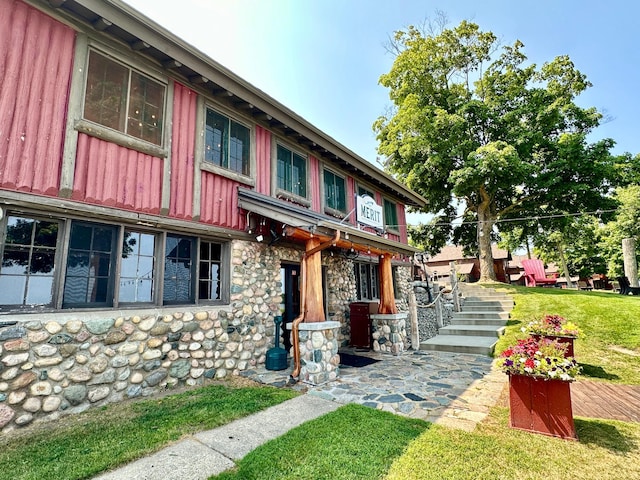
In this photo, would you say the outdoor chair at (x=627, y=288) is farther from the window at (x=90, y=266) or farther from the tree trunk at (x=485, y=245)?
the window at (x=90, y=266)

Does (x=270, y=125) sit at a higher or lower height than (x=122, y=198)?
higher

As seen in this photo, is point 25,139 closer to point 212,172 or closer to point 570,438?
point 212,172

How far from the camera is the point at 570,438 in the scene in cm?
338

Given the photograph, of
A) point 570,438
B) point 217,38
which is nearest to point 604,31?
point 217,38

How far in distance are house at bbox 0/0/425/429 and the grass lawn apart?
77 cm

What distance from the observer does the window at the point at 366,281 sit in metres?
10.6

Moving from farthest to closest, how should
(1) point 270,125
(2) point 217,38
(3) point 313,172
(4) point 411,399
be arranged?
(3) point 313,172, (1) point 270,125, (2) point 217,38, (4) point 411,399

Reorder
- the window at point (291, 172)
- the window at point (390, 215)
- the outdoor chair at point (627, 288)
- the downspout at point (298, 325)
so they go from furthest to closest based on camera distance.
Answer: the outdoor chair at point (627, 288), the window at point (390, 215), the window at point (291, 172), the downspout at point (298, 325)

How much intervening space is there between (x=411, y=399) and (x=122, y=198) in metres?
5.67

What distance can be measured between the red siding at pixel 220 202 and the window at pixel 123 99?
3.85 feet

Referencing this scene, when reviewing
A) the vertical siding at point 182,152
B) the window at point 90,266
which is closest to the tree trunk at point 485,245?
the vertical siding at point 182,152

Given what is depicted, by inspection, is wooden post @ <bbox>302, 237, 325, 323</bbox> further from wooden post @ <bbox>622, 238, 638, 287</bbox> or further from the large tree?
wooden post @ <bbox>622, 238, 638, 287</bbox>

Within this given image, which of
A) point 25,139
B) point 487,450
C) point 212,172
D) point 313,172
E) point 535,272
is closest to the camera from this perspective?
point 487,450

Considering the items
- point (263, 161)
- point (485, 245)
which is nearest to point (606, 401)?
point (263, 161)
